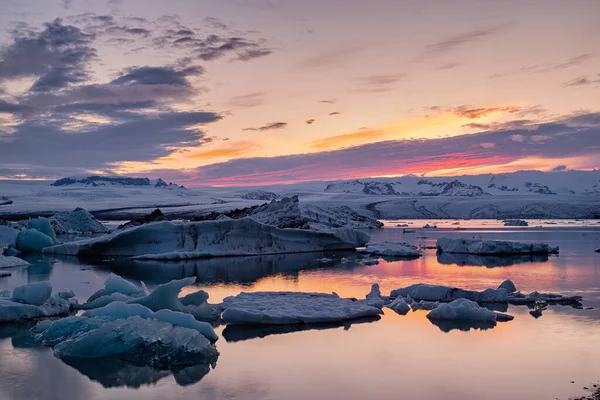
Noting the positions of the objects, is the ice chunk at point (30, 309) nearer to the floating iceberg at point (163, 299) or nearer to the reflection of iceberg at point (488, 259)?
the floating iceberg at point (163, 299)

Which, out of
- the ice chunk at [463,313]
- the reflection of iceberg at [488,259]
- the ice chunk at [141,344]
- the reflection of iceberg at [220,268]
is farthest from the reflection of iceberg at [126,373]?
the reflection of iceberg at [488,259]

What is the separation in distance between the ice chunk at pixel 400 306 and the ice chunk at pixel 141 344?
2852 millimetres

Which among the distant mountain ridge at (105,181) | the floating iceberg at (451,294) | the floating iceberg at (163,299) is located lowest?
the floating iceberg at (451,294)

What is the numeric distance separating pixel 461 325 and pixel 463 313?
0.35 metres

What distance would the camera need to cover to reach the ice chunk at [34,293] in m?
7.32

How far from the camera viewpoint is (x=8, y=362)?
208 inches

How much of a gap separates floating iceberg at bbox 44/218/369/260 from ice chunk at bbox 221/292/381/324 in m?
6.92

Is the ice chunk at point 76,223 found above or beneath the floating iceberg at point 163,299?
above

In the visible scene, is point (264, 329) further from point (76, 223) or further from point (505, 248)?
point (76, 223)

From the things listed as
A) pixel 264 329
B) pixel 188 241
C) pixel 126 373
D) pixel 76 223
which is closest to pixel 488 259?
pixel 188 241

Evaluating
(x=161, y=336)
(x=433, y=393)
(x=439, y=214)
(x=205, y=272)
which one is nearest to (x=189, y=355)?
(x=161, y=336)

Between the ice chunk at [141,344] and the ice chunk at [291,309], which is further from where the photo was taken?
the ice chunk at [291,309]

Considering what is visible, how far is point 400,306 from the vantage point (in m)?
7.75

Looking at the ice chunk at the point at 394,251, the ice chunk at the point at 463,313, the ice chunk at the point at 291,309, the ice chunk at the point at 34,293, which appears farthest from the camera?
the ice chunk at the point at 394,251
